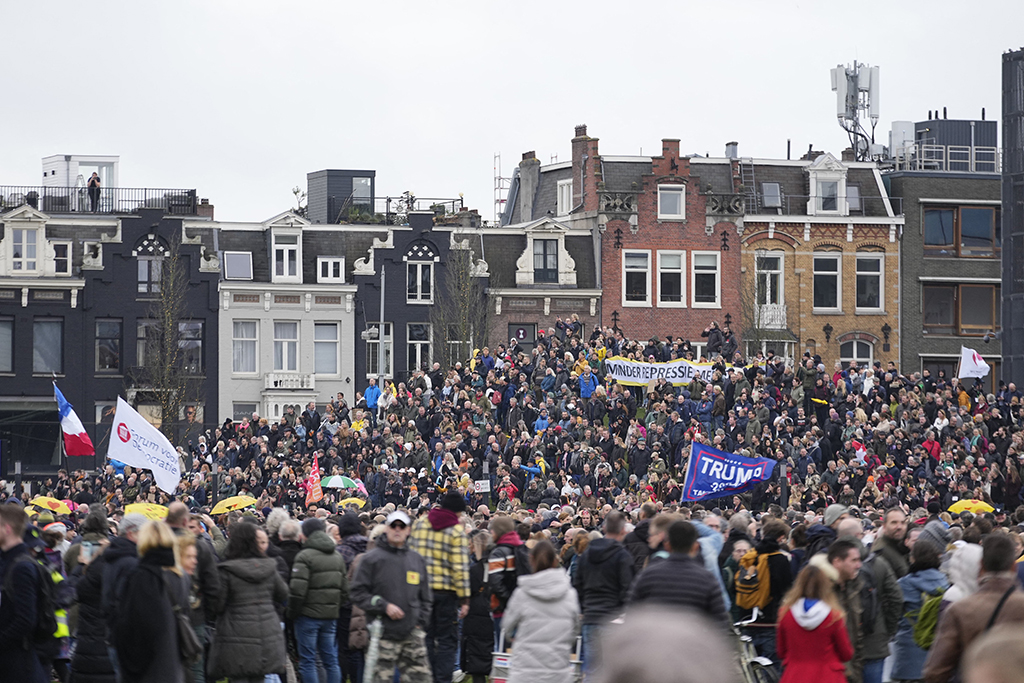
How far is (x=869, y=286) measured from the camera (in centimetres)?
5059

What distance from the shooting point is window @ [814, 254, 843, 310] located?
50375 millimetres

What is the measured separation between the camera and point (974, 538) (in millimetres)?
12844

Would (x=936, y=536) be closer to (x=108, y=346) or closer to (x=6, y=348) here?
(x=108, y=346)

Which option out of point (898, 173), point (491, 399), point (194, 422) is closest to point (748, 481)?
point (491, 399)

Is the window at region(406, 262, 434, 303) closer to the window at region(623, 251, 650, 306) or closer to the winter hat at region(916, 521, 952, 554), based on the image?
the window at region(623, 251, 650, 306)

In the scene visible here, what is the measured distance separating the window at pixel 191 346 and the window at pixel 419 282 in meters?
6.88

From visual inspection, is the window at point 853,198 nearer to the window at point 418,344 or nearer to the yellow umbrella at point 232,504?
the window at point 418,344

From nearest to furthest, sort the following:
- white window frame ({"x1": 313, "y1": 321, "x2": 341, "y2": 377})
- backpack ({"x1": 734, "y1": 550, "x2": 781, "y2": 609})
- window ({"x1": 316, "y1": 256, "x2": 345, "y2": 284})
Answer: backpack ({"x1": 734, "y1": 550, "x2": 781, "y2": 609}), white window frame ({"x1": 313, "y1": 321, "x2": 341, "y2": 377}), window ({"x1": 316, "y1": 256, "x2": 345, "y2": 284})

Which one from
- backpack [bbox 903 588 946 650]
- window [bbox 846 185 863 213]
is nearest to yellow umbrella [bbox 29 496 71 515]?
backpack [bbox 903 588 946 650]

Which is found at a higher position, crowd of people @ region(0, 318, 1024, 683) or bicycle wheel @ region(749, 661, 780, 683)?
crowd of people @ region(0, 318, 1024, 683)

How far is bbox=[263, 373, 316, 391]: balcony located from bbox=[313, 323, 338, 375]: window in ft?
2.33

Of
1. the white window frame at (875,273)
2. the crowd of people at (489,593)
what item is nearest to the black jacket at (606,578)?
the crowd of people at (489,593)

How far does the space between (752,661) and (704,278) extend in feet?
126

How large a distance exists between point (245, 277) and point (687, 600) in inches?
1604
